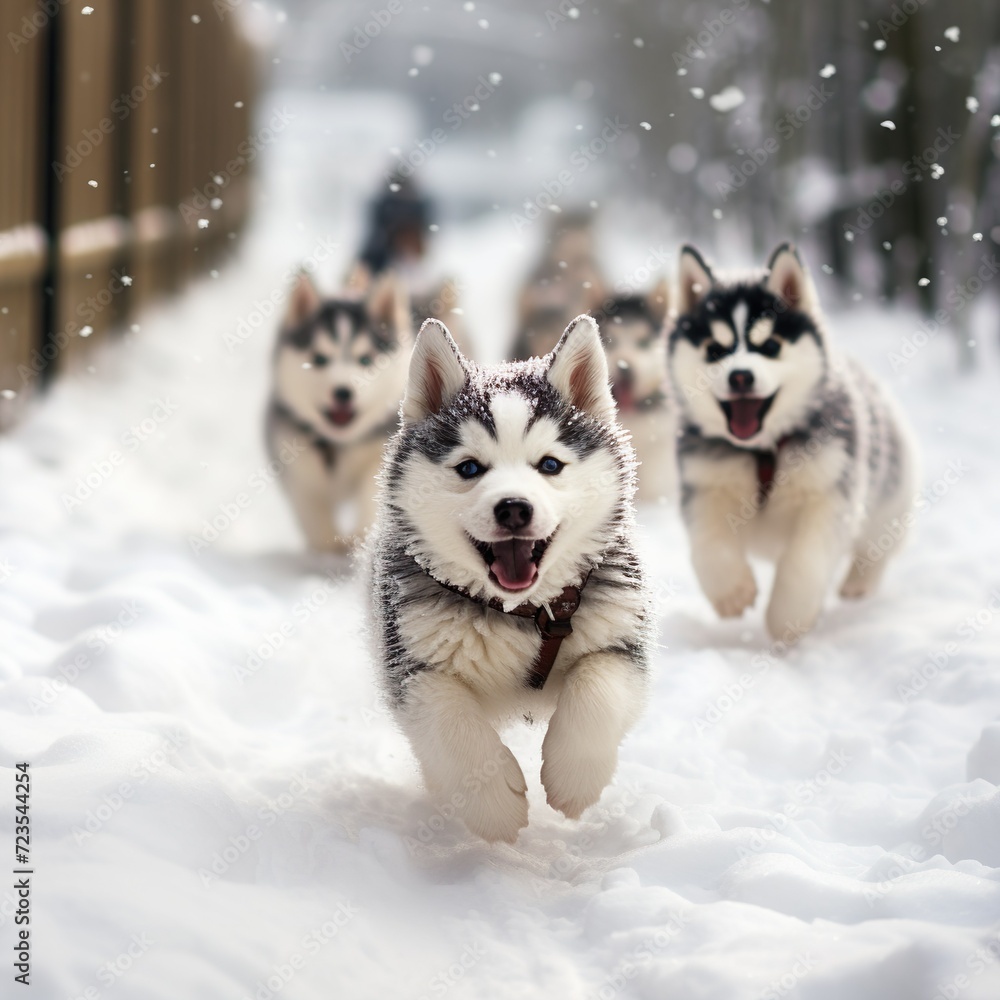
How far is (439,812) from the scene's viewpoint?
2906 millimetres

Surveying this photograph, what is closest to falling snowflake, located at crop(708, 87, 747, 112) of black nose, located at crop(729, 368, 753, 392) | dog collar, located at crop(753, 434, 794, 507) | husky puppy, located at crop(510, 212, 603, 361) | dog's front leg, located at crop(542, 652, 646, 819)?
Result: husky puppy, located at crop(510, 212, 603, 361)

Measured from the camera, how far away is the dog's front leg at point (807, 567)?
4.32m

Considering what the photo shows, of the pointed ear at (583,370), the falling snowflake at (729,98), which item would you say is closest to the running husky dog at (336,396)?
the pointed ear at (583,370)

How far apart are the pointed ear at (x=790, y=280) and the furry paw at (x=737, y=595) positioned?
1.04 m

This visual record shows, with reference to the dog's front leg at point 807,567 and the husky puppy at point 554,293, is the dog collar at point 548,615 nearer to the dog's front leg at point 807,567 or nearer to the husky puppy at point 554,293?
the dog's front leg at point 807,567

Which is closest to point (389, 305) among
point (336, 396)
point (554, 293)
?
point (336, 396)

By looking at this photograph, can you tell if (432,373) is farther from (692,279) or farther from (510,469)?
(692,279)

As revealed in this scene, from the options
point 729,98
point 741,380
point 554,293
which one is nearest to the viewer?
point 741,380

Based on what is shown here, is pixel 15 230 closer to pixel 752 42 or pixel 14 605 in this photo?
pixel 14 605

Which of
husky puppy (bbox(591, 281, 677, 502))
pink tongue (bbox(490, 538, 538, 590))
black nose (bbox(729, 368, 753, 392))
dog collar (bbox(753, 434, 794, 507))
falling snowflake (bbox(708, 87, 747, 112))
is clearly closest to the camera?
pink tongue (bbox(490, 538, 538, 590))

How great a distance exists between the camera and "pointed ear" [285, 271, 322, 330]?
582cm

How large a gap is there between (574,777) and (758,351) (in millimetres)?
2202

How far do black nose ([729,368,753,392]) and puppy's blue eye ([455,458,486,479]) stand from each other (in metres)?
1.84

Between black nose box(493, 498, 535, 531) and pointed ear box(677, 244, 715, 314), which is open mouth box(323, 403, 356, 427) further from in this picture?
black nose box(493, 498, 535, 531)
